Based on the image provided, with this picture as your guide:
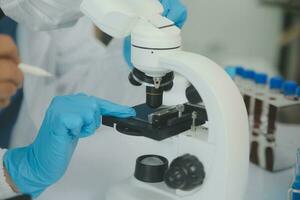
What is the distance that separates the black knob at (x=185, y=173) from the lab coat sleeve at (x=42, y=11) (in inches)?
21.3

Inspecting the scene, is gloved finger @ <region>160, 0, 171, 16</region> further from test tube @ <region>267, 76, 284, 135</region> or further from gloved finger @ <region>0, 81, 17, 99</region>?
gloved finger @ <region>0, 81, 17, 99</region>

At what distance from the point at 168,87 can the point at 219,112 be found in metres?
0.14

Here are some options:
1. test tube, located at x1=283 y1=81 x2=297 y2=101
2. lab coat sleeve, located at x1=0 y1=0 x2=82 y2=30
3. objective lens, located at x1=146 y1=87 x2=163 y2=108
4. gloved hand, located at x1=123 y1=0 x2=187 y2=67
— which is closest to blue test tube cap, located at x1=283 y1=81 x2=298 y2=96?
test tube, located at x1=283 y1=81 x2=297 y2=101

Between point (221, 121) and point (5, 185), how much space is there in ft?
1.52

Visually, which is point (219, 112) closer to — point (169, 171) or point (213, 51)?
point (169, 171)

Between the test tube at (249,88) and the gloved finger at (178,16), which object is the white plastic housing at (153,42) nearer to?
the gloved finger at (178,16)

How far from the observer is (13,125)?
5.02 ft

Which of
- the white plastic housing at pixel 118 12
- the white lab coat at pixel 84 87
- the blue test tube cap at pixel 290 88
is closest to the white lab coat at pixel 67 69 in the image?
the white lab coat at pixel 84 87

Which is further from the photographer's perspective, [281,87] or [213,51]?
[213,51]

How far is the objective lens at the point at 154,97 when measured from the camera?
2.86 feet

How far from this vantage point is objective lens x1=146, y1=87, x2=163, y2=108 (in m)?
0.87

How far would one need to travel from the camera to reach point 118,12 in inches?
32.6

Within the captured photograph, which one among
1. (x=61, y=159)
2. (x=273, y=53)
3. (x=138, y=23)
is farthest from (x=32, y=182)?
(x=273, y=53)

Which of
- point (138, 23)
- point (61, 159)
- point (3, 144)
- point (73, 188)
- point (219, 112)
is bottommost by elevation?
point (3, 144)
